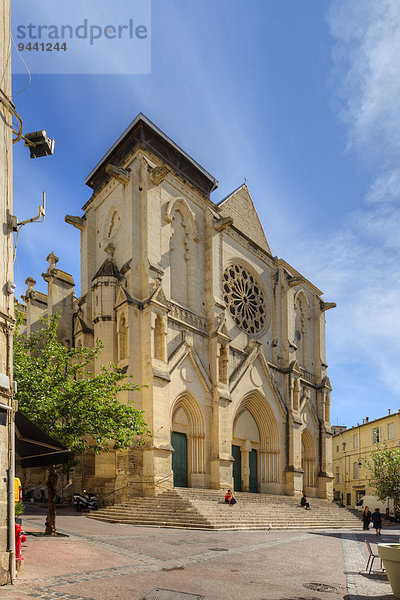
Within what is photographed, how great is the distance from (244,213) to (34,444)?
26243 millimetres

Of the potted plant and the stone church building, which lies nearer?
the potted plant

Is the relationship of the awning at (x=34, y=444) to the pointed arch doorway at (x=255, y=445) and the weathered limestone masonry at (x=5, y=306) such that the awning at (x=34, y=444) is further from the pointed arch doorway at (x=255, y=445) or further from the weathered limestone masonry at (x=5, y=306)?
the pointed arch doorway at (x=255, y=445)

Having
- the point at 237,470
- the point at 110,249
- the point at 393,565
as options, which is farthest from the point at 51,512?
the point at 237,470

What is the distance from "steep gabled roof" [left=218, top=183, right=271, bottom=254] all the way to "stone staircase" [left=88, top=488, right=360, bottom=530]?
55.1 ft

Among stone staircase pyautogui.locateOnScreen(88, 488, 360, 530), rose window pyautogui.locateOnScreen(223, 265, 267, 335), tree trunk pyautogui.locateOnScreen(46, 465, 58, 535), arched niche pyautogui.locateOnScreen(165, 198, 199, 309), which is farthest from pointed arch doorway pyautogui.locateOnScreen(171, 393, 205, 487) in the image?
tree trunk pyautogui.locateOnScreen(46, 465, 58, 535)

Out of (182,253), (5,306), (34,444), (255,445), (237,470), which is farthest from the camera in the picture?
(255,445)

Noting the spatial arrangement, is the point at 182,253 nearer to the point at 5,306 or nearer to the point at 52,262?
Answer: the point at 52,262

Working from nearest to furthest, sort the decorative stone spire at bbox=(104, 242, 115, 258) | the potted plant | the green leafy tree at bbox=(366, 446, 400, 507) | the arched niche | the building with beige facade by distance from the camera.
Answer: the potted plant, the decorative stone spire at bbox=(104, 242, 115, 258), the arched niche, the green leafy tree at bbox=(366, 446, 400, 507), the building with beige facade

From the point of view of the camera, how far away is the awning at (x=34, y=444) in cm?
910

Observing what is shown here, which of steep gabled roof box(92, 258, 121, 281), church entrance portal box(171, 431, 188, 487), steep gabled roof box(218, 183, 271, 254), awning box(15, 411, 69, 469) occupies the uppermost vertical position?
steep gabled roof box(218, 183, 271, 254)

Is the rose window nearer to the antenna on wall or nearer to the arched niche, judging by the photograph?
the arched niche

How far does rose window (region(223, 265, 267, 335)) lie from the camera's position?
1169 inches

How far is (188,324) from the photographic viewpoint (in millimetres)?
24984

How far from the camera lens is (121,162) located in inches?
1052
